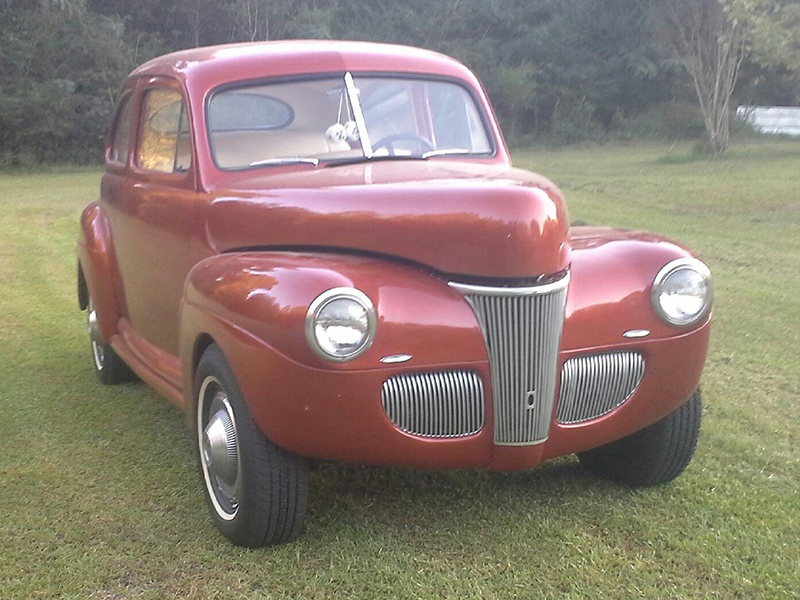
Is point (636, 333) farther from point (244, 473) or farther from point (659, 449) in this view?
point (244, 473)

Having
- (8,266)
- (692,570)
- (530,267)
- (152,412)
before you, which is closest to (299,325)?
(530,267)

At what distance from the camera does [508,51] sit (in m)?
38.2

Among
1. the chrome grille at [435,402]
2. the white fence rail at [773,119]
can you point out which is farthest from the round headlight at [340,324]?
the white fence rail at [773,119]

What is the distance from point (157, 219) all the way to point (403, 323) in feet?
5.48

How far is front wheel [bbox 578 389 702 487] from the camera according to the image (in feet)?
11.7

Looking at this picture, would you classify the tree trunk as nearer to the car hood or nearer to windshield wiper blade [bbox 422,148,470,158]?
windshield wiper blade [bbox 422,148,470,158]

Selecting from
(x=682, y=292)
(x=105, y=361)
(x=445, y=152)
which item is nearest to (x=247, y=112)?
(x=445, y=152)

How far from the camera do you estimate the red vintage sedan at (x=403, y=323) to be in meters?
2.96

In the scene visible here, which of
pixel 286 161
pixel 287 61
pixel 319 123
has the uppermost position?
pixel 287 61

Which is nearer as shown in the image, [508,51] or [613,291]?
[613,291]

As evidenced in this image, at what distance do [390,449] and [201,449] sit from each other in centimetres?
86

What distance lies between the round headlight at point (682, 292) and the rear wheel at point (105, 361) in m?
3.05

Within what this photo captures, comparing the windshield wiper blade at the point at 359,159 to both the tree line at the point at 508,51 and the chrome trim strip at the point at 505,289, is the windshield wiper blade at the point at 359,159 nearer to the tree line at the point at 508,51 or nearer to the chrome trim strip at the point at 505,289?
the chrome trim strip at the point at 505,289

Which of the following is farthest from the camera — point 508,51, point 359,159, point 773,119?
point 508,51
